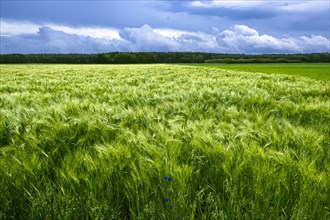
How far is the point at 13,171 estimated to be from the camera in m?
1.77

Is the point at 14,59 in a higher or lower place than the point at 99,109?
higher

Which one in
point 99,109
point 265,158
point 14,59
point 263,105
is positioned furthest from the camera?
point 14,59

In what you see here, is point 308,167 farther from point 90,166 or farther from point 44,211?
point 44,211

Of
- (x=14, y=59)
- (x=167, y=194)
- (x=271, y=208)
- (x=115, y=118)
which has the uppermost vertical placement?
(x=14, y=59)

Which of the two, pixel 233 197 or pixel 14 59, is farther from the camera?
pixel 14 59

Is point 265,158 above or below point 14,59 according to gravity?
below

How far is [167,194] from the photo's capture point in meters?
1.56

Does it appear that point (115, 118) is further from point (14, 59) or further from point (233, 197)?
point (14, 59)

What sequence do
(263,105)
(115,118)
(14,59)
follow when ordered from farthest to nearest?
1. (14,59)
2. (263,105)
3. (115,118)

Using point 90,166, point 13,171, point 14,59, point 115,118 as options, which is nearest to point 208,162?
point 90,166

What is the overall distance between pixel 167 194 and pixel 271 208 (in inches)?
23.0

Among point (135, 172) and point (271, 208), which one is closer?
point (271, 208)

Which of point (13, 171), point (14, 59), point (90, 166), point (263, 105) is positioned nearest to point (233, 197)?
point (90, 166)

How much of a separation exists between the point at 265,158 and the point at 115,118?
1835 millimetres
